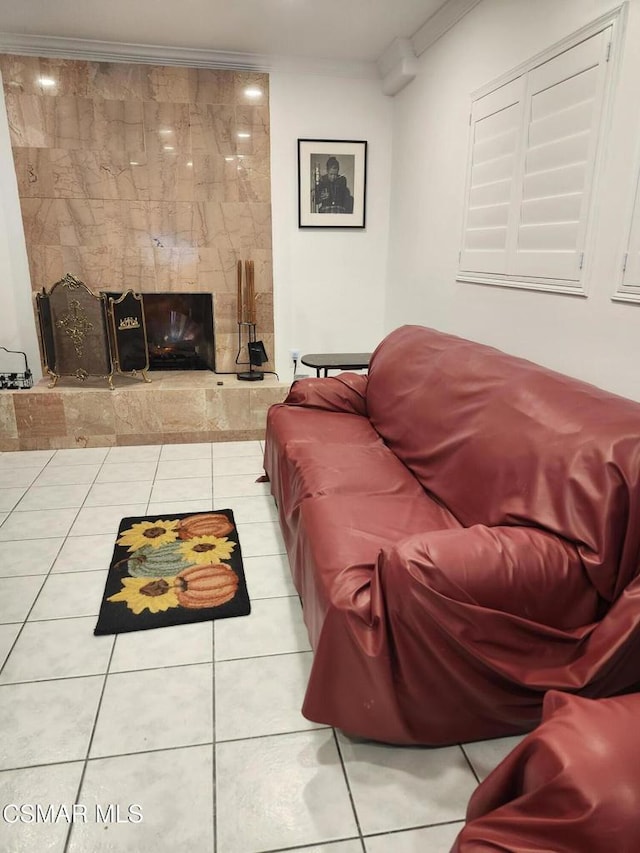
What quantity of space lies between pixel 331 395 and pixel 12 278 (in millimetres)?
2611

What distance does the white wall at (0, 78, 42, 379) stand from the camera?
147 inches

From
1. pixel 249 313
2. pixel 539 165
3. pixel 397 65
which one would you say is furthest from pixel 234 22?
pixel 539 165

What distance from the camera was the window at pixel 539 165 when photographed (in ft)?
6.55

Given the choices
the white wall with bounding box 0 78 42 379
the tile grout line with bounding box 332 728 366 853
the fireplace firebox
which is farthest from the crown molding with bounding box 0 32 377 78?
the tile grout line with bounding box 332 728 366 853

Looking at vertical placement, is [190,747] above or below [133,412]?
below

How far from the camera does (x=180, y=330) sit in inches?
171

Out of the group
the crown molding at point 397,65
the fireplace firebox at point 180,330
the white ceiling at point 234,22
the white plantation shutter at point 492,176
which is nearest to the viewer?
the white plantation shutter at point 492,176

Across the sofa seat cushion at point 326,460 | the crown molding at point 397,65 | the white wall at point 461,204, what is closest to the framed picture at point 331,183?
the white wall at point 461,204

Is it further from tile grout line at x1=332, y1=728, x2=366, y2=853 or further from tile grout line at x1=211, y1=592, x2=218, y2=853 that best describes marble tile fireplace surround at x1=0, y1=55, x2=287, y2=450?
tile grout line at x1=332, y1=728, x2=366, y2=853

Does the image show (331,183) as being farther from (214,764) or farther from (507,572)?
(214,764)

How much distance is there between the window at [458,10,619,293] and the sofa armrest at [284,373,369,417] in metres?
0.85

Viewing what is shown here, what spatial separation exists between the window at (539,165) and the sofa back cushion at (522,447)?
47 centimetres

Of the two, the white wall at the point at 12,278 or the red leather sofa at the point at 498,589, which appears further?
the white wall at the point at 12,278

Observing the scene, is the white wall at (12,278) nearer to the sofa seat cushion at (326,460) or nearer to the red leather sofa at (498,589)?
the sofa seat cushion at (326,460)
